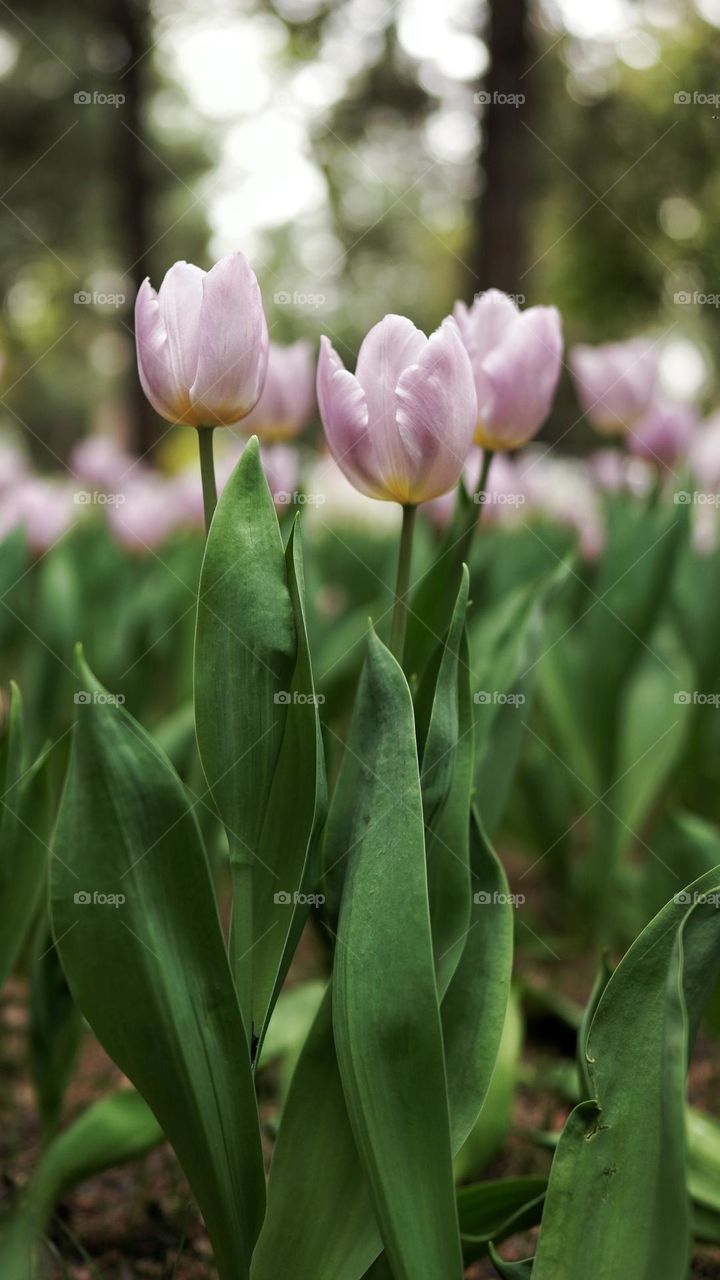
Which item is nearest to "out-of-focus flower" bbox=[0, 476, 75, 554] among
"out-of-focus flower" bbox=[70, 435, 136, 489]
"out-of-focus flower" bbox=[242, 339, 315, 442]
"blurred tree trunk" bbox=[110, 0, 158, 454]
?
"out-of-focus flower" bbox=[70, 435, 136, 489]

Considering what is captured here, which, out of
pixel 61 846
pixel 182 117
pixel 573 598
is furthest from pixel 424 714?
pixel 182 117

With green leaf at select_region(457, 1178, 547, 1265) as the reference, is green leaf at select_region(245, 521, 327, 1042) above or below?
above

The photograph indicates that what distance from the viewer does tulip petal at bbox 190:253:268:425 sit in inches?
32.4

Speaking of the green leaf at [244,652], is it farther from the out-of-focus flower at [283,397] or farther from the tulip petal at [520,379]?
the out-of-focus flower at [283,397]

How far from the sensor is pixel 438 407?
840 millimetres

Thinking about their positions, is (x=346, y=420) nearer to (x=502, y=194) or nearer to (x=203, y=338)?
(x=203, y=338)

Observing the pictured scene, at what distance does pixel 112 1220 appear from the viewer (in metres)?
1.21

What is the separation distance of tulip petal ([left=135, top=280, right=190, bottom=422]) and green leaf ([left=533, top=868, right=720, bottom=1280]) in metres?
0.50

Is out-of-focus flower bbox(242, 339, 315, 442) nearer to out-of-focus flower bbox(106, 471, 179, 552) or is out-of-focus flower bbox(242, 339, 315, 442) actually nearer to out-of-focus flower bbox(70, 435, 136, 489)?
out-of-focus flower bbox(106, 471, 179, 552)

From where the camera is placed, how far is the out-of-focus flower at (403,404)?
84cm

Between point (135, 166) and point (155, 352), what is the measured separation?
27.5 feet

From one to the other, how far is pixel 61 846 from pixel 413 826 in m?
0.22

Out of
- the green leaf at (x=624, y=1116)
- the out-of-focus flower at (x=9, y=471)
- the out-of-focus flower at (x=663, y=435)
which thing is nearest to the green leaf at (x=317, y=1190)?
the green leaf at (x=624, y=1116)

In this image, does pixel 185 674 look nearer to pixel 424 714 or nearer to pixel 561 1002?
pixel 561 1002
